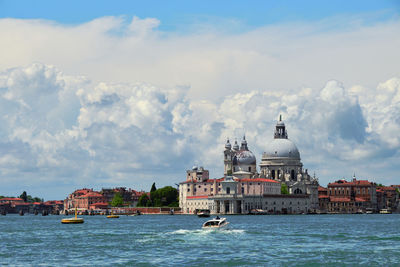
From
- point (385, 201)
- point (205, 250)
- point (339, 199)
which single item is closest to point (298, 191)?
point (339, 199)

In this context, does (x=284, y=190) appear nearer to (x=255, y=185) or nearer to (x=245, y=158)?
(x=245, y=158)

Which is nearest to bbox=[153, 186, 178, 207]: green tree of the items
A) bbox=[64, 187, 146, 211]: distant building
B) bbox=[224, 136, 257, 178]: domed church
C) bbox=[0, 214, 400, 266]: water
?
bbox=[224, 136, 257, 178]: domed church

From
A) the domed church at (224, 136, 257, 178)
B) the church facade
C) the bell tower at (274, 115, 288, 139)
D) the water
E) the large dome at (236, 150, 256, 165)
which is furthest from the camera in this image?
the bell tower at (274, 115, 288, 139)

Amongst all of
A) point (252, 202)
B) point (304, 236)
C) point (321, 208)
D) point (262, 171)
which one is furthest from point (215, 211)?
point (304, 236)

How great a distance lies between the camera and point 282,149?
540 ft

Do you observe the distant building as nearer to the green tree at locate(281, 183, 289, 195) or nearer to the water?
the green tree at locate(281, 183, 289, 195)

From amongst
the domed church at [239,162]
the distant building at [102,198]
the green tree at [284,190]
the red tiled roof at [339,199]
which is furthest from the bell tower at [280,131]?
the distant building at [102,198]

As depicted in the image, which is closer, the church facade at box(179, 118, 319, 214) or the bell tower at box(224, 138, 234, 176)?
the church facade at box(179, 118, 319, 214)

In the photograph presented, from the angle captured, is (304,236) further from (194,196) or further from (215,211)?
(194,196)

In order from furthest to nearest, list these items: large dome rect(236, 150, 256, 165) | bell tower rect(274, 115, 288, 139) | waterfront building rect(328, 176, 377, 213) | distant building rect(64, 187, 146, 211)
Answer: distant building rect(64, 187, 146, 211) < waterfront building rect(328, 176, 377, 213) < bell tower rect(274, 115, 288, 139) < large dome rect(236, 150, 256, 165)

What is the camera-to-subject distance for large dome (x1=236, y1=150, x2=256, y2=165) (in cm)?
16262

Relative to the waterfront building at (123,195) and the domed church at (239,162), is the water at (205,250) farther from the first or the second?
the waterfront building at (123,195)

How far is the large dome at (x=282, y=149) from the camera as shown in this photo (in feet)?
539

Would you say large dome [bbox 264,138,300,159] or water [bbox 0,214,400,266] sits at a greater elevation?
large dome [bbox 264,138,300,159]
